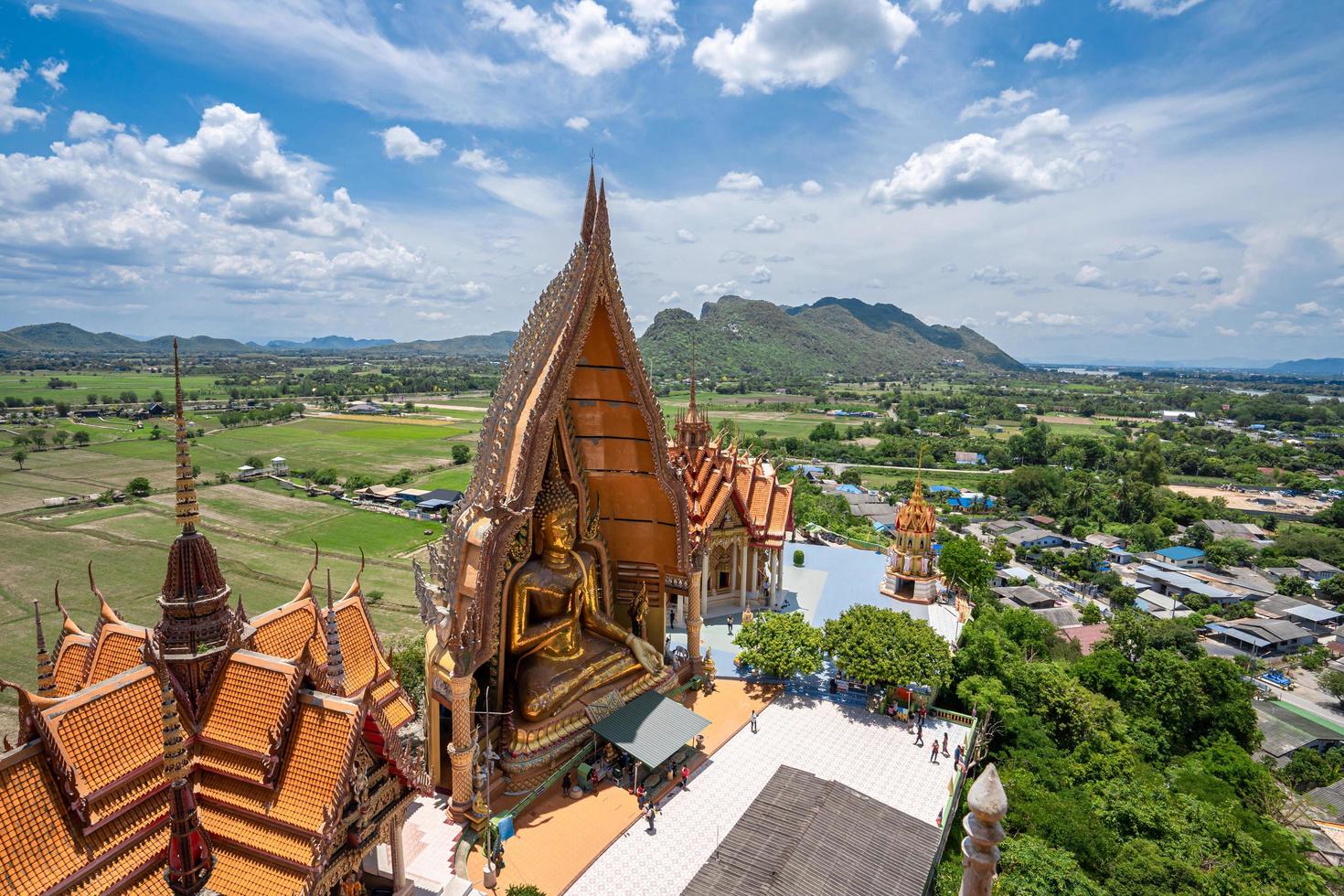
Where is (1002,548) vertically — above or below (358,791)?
below

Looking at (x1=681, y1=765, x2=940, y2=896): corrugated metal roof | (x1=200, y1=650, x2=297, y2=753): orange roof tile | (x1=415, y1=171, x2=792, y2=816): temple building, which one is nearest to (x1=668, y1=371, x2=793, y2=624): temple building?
(x1=415, y1=171, x2=792, y2=816): temple building

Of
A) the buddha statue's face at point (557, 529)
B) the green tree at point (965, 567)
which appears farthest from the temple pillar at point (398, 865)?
the green tree at point (965, 567)

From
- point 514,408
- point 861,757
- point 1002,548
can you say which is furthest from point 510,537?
point 1002,548

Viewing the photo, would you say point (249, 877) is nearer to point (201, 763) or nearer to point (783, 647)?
point (201, 763)

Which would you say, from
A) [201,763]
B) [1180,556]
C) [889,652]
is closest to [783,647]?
[889,652]

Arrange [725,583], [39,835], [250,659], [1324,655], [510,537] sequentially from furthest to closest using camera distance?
1. [1324,655]
2. [725,583]
3. [510,537]
4. [250,659]
5. [39,835]

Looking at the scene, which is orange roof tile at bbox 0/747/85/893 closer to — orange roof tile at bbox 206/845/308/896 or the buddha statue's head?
orange roof tile at bbox 206/845/308/896

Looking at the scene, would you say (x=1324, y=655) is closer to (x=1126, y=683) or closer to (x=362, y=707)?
(x=1126, y=683)
